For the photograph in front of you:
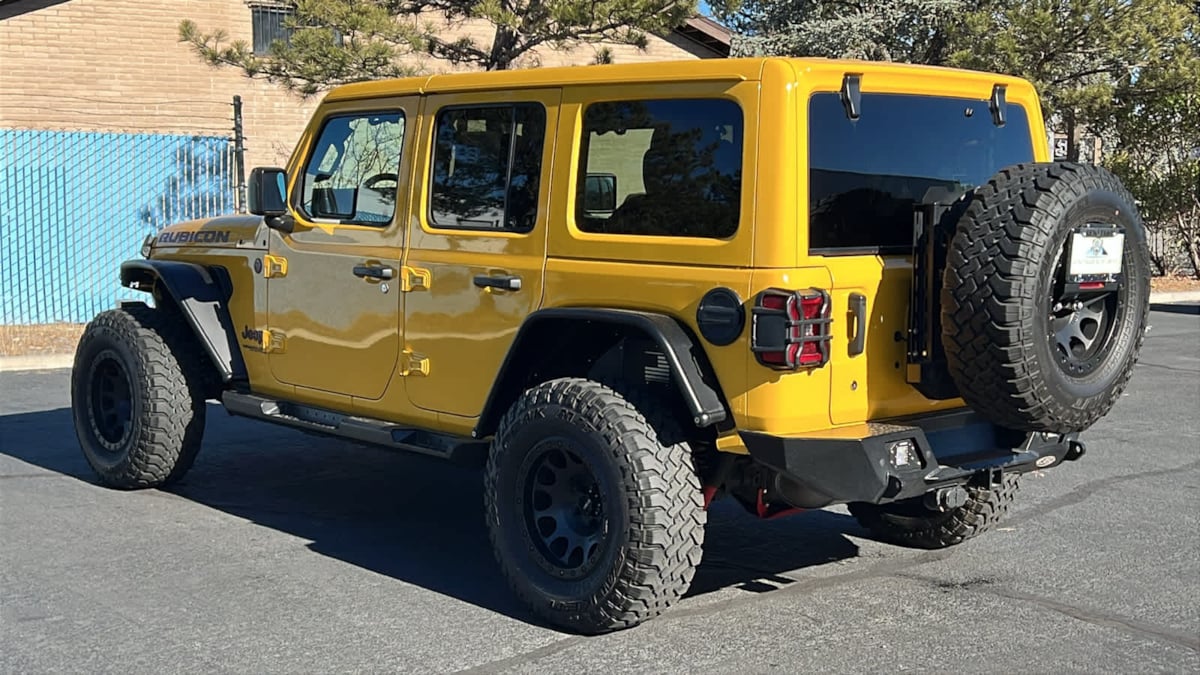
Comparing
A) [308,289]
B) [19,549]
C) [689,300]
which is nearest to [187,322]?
[308,289]

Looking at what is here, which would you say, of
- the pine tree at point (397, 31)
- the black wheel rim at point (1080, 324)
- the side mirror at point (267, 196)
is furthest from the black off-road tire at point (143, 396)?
the pine tree at point (397, 31)

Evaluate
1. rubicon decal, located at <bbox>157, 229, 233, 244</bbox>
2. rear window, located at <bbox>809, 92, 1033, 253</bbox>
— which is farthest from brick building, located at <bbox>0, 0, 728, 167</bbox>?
rear window, located at <bbox>809, 92, 1033, 253</bbox>

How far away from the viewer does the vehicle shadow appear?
18.8ft

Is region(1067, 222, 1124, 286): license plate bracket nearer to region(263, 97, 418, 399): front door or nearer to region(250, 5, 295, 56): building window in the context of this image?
region(263, 97, 418, 399): front door

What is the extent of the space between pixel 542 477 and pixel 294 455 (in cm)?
360

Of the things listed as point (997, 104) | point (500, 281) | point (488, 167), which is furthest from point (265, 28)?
point (997, 104)

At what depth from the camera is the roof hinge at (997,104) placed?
5.52 meters

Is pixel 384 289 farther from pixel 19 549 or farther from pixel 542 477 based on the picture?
pixel 19 549

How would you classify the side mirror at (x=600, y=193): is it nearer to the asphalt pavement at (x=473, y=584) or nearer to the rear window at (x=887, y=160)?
the rear window at (x=887, y=160)

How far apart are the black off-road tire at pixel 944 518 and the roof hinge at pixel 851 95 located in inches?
72.8

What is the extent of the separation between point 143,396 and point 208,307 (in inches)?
21.7

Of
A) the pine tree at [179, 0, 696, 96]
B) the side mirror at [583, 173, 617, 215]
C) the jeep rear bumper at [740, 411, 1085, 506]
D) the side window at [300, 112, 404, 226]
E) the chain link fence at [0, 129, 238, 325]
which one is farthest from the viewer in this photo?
the chain link fence at [0, 129, 238, 325]

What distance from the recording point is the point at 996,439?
16.8 ft

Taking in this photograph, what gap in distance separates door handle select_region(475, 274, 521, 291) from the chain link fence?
1077cm
